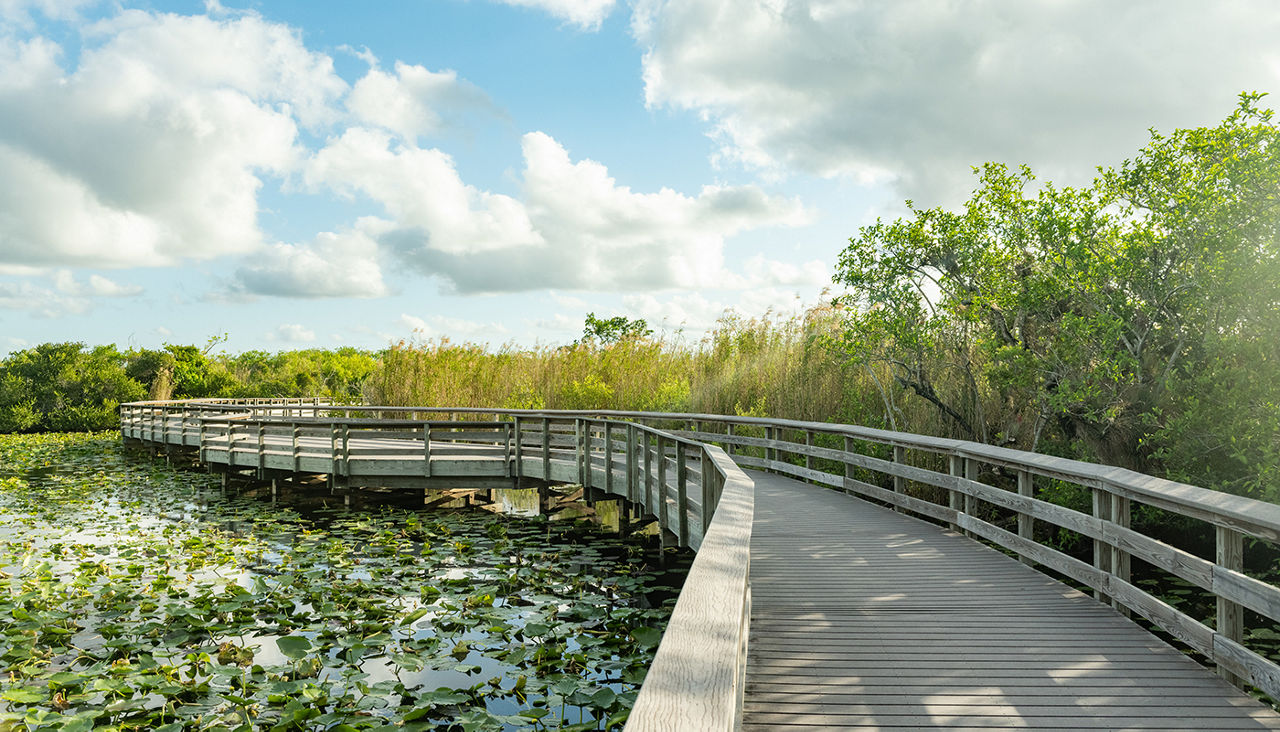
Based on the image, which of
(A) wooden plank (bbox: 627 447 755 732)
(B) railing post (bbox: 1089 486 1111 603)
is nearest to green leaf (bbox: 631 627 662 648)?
(A) wooden plank (bbox: 627 447 755 732)

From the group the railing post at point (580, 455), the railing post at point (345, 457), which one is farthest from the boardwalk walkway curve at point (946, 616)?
the railing post at point (345, 457)

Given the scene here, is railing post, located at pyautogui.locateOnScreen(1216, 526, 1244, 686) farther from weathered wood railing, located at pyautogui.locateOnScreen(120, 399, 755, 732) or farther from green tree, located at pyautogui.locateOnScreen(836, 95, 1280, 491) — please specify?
green tree, located at pyautogui.locateOnScreen(836, 95, 1280, 491)

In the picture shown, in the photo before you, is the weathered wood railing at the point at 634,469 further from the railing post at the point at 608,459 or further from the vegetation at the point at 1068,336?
the vegetation at the point at 1068,336

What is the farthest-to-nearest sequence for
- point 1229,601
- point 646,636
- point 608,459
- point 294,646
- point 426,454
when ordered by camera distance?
point 426,454 → point 608,459 → point 646,636 → point 294,646 → point 1229,601

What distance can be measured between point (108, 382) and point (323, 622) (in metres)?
31.9

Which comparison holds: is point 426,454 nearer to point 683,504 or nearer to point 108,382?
point 683,504

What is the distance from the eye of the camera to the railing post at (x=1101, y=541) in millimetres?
5051

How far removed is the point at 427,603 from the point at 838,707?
14.6ft

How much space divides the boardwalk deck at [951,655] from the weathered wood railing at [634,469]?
1.70 feet

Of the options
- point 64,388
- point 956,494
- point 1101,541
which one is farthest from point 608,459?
point 64,388

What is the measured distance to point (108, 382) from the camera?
3231 cm

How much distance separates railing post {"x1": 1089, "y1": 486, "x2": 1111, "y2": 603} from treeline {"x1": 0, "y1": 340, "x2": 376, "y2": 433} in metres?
28.9

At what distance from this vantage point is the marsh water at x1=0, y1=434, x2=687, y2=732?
4.80 m

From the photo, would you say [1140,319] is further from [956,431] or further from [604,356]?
[604,356]
